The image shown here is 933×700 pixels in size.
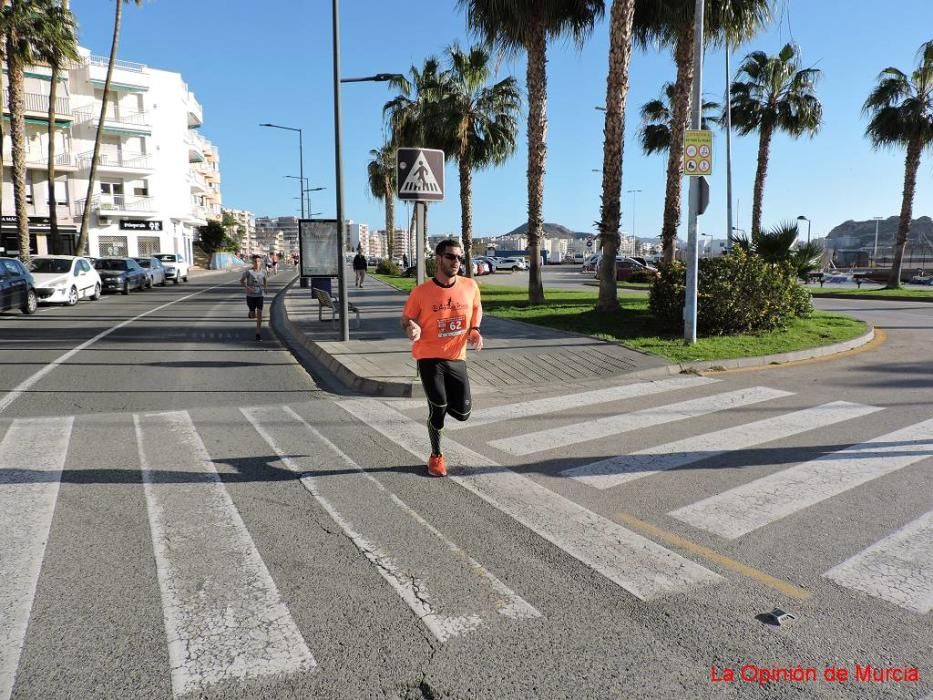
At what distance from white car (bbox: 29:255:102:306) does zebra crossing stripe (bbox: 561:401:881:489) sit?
2091 cm

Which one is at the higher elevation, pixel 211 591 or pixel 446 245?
pixel 446 245

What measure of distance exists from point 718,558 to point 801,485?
1.58 m

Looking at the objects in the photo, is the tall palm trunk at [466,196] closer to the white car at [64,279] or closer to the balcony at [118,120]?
the white car at [64,279]

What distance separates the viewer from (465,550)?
12.6 ft

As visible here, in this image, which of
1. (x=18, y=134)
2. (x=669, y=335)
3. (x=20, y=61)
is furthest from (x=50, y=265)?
(x=669, y=335)

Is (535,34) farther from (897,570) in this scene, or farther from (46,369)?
(897,570)

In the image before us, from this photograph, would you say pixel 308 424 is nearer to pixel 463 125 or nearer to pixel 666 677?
pixel 666 677

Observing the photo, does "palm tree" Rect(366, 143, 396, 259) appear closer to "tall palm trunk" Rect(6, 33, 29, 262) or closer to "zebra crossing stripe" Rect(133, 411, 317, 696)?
"tall palm trunk" Rect(6, 33, 29, 262)

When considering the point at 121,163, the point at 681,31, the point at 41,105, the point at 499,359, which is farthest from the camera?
the point at 121,163

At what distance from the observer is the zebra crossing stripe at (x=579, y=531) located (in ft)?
11.5

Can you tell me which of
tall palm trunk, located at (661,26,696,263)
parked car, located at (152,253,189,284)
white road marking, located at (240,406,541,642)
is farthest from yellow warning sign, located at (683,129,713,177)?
parked car, located at (152,253,189,284)

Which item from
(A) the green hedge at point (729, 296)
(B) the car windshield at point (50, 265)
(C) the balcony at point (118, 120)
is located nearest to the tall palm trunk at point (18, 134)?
(B) the car windshield at point (50, 265)

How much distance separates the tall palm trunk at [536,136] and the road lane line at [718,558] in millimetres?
13520

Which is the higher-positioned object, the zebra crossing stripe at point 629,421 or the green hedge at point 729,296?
the green hedge at point 729,296
